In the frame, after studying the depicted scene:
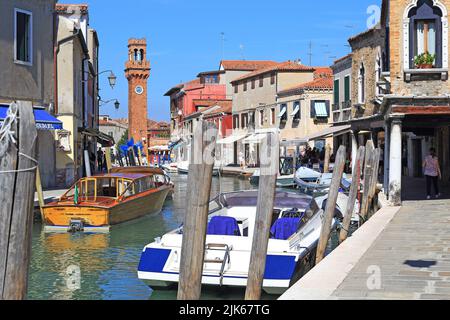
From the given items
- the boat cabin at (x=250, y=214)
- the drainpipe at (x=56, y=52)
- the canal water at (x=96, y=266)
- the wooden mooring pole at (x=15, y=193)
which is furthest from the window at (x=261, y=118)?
the wooden mooring pole at (x=15, y=193)

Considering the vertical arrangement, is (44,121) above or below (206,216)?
above

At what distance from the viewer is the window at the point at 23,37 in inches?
790

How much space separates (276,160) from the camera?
778cm

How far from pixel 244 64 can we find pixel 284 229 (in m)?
54.9

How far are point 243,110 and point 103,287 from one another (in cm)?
4459

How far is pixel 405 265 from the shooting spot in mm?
8000

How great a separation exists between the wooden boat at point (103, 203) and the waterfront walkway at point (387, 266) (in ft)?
21.8

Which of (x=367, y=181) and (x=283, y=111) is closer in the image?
(x=367, y=181)

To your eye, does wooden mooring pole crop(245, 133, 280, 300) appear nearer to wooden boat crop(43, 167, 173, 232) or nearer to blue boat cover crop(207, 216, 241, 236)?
blue boat cover crop(207, 216, 241, 236)

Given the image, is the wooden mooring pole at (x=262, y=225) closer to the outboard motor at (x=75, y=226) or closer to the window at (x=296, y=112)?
the outboard motor at (x=75, y=226)

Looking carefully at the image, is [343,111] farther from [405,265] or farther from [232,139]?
[405,265]

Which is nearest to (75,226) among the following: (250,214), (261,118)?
(250,214)

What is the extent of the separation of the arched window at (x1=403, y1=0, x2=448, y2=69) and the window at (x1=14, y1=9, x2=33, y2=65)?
36.2ft
